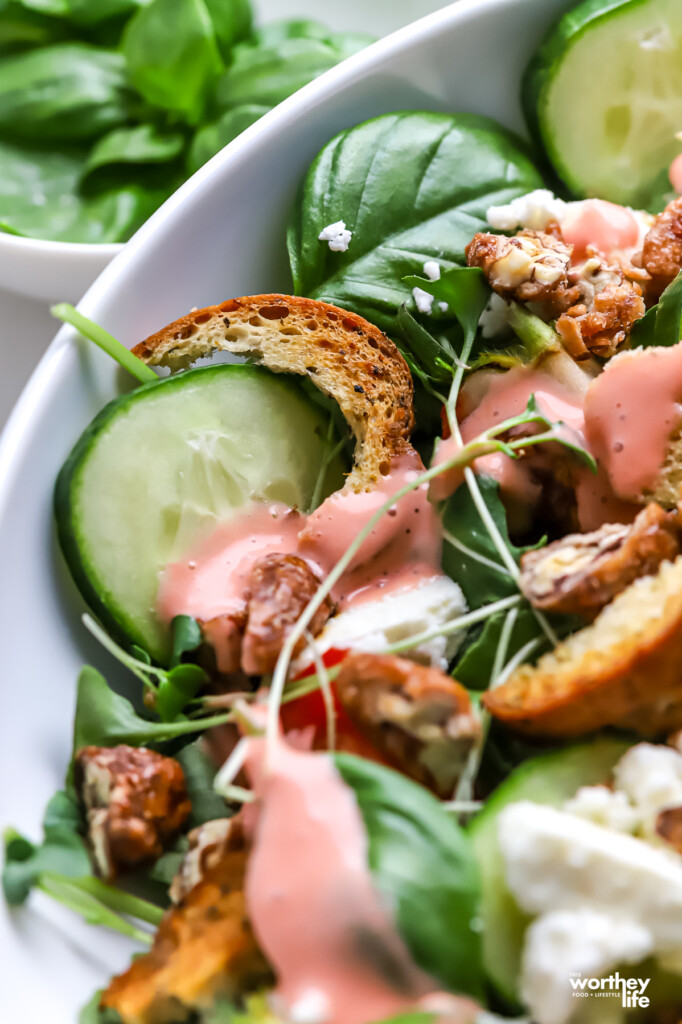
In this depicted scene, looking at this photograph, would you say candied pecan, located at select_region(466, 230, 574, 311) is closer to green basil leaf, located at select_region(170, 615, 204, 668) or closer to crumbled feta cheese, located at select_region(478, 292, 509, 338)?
crumbled feta cheese, located at select_region(478, 292, 509, 338)

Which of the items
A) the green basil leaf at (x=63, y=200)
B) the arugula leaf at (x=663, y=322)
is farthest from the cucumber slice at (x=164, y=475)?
the green basil leaf at (x=63, y=200)

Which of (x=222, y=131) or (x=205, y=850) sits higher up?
(x=222, y=131)

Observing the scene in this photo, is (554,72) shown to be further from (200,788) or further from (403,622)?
(200,788)

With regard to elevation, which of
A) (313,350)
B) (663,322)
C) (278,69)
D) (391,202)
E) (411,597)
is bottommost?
(411,597)

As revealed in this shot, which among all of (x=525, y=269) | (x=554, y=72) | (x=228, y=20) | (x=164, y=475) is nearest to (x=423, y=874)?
(x=164, y=475)

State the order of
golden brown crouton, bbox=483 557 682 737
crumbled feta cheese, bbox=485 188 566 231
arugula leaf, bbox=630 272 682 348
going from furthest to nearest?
crumbled feta cheese, bbox=485 188 566 231
arugula leaf, bbox=630 272 682 348
golden brown crouton, bbox=483 557 682 737

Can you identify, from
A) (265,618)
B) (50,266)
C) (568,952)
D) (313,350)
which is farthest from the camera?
(50,266)

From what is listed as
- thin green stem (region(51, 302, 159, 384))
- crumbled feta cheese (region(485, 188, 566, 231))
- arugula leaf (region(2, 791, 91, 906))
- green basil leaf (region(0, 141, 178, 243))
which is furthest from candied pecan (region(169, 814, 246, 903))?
green basil leaf (region(0, 141, 178, 243))
